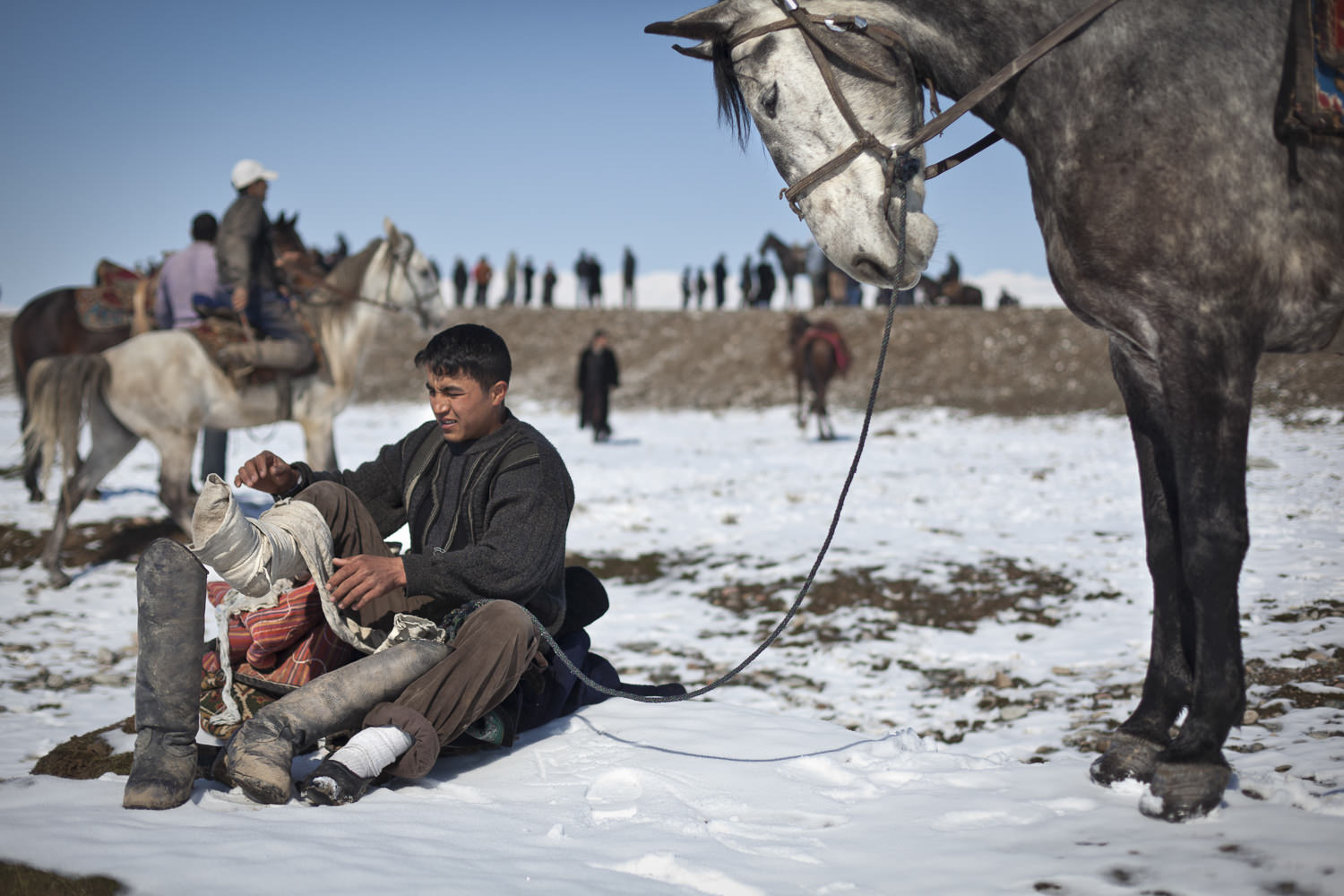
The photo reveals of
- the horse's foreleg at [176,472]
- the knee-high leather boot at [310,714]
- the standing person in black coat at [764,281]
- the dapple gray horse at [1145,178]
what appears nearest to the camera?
the dapple gray horse at [1145,178]

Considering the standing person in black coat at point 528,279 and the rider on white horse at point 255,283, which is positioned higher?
the standing person in black coat at point 528,279

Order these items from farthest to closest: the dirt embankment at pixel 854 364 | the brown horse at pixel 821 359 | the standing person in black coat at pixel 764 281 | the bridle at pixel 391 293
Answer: the standing person in black coat at pixel 764 281, the dirt embankment at pixel 854 364, the brown horse at pixel 821 359, the bridle at pixel 391 293

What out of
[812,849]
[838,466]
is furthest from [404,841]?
[838,466]

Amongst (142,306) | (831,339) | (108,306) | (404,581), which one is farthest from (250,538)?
(831,339)

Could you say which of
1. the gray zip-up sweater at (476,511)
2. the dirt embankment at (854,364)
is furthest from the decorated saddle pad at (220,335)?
the dirt embankment at (854,364)

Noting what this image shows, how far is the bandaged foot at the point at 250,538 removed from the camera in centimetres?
260

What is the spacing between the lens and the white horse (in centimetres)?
799

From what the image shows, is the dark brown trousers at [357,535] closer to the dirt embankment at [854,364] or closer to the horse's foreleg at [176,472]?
the horse's foreleg at [176,472]

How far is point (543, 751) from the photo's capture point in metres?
3.43

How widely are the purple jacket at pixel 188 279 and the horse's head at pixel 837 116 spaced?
7.30 m

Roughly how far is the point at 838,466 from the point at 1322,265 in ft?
35.0

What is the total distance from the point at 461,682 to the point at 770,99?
197 centimetres

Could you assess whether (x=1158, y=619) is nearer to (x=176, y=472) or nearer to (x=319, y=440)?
(x=176, y=472)

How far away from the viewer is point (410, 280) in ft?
35.2
